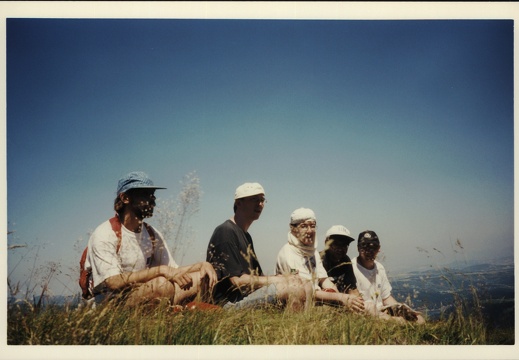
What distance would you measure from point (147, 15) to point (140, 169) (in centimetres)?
123

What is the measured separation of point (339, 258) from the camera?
475cm

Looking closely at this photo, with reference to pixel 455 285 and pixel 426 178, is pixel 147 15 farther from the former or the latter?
Answer: pixel 455 285

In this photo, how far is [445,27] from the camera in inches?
186

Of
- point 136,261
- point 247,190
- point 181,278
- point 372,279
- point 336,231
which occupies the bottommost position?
point 372,279

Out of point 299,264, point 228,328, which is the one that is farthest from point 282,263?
point 228,328

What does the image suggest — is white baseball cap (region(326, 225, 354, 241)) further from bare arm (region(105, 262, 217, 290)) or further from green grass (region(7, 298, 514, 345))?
bare arm (region(105, 262, 217, 290))

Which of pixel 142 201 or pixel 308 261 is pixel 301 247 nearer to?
pixel 308 261

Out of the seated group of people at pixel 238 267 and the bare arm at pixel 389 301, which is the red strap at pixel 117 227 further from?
the bare arm at pixel 389 301

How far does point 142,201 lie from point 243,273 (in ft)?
3.15

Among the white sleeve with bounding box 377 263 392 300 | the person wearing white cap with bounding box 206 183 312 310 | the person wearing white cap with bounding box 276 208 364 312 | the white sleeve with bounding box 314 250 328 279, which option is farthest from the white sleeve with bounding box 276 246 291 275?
the white sleeve with bounding box 377 263 392 300

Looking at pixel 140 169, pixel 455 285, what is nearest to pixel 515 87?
pixel 455 285

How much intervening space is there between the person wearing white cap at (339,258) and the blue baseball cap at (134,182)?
56.7 inches

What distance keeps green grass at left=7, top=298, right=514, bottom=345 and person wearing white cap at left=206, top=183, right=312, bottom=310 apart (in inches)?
4.5

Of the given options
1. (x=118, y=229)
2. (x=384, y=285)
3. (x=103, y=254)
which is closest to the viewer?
(x=103, y=254)
